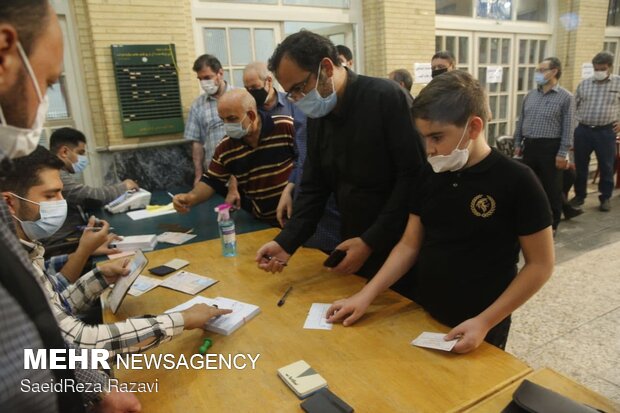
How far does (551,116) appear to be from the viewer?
14.8ft

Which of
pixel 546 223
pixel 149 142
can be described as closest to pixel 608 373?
pixel 546 223

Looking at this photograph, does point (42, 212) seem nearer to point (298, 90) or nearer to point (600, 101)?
point (298, 90)

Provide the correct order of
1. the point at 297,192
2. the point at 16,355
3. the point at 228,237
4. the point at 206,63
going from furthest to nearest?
the point at 206,63
the point at 297,192
the point at 228,237
the point at 16,355

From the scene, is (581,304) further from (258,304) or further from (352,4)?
(352,4)

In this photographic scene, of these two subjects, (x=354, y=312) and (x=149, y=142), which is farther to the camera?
(x=149, y=142)

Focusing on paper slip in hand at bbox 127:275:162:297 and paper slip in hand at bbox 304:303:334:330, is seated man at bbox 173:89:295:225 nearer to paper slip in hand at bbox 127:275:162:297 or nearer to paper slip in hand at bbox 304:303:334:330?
paper slip in hand at bbox 127:275:162:297

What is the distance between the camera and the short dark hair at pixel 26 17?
2.24ft

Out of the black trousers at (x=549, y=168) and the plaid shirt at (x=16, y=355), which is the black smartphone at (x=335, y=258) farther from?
the black trousers at (x=549, y=168)

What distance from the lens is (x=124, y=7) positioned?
13.5 ft

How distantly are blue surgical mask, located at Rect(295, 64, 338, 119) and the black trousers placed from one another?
12.2 ft

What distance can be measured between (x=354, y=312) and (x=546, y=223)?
612mm

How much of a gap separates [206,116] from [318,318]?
126 inches

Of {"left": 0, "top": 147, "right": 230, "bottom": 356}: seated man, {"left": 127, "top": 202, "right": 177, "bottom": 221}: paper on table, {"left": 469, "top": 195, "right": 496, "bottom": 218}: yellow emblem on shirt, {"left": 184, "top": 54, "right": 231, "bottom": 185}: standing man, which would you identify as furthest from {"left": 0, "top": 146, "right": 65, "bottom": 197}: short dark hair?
{"left": 184, "top": 54, "right": 231, "bottom": 185}: standing man

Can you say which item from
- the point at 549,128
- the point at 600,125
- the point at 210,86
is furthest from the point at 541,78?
the point at 210,86
